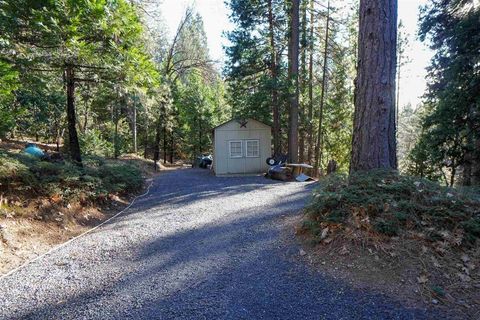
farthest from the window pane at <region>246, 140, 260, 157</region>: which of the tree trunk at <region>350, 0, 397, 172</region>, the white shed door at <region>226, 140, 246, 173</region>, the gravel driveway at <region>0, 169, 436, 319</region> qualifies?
the tree trunk at <region>350, 0, 397, 172</region>

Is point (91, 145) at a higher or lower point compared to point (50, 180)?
higher

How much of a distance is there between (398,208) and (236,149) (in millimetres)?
11786

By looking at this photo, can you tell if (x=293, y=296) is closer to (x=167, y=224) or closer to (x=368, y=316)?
(x=368, y=316)

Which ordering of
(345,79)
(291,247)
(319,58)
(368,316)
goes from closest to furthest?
(368,316), (291,247), (319,58), (345,79)

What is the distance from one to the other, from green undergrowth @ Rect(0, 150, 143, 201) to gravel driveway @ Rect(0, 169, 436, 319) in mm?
1518

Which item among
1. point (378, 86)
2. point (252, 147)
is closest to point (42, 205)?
point (378, 86)

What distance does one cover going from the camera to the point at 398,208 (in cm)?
361

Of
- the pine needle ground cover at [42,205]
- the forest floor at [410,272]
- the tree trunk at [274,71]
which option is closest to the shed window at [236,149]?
the tree trunk at [274,71]

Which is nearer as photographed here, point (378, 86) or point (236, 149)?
point (378, 86)

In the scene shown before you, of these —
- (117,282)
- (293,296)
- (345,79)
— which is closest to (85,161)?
(117,282)

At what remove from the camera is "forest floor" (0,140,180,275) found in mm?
4148

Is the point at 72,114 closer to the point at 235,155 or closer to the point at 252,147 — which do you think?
the point at 235,155

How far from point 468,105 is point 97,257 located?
10.3 m

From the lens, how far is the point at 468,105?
8.55m
